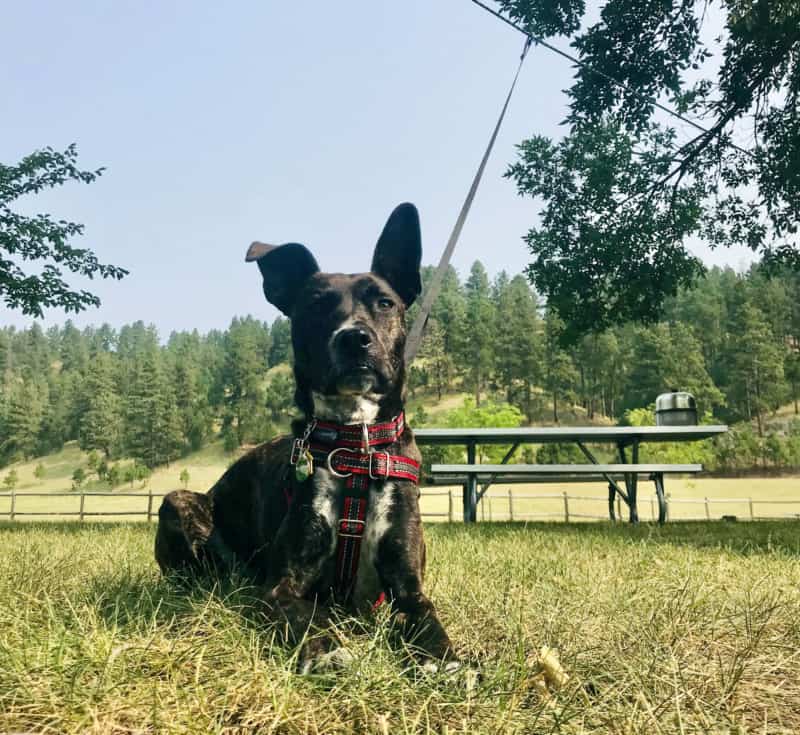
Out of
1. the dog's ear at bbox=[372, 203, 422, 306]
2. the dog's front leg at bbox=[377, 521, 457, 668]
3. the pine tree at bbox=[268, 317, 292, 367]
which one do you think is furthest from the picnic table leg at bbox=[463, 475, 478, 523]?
the pine tree at bbox=[268, 317, 292, 367]

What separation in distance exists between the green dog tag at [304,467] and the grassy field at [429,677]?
0.53 m

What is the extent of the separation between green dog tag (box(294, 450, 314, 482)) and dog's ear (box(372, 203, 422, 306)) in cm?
89

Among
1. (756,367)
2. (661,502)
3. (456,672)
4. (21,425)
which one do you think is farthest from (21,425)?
(456,672)

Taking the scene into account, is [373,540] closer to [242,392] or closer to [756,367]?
[756,367]

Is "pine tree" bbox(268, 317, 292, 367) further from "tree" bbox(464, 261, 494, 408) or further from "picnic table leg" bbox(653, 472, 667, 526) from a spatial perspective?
"picnic table leg" bbox(653, 472, 667, 526)

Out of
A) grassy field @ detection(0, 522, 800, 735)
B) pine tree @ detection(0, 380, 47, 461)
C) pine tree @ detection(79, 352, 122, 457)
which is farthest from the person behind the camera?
pine tree @ detection(0, 380, 47, 461)

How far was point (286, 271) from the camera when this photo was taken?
116 inches

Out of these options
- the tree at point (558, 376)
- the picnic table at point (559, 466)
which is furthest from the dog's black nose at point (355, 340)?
the tree at point (558, 376)

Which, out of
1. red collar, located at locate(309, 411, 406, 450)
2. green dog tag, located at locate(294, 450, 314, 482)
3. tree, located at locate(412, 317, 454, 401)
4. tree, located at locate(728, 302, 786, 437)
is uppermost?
tree, located at locate(412, 317, 454, 401)

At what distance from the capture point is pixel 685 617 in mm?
2674

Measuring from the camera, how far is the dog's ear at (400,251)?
9.38 feet

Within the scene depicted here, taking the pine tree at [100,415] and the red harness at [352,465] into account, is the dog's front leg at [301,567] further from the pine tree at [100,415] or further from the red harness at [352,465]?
the pine tree at [100,415]

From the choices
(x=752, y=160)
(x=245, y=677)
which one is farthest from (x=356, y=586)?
(x=752, y=160)

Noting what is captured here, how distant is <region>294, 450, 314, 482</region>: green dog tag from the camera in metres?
2.40
